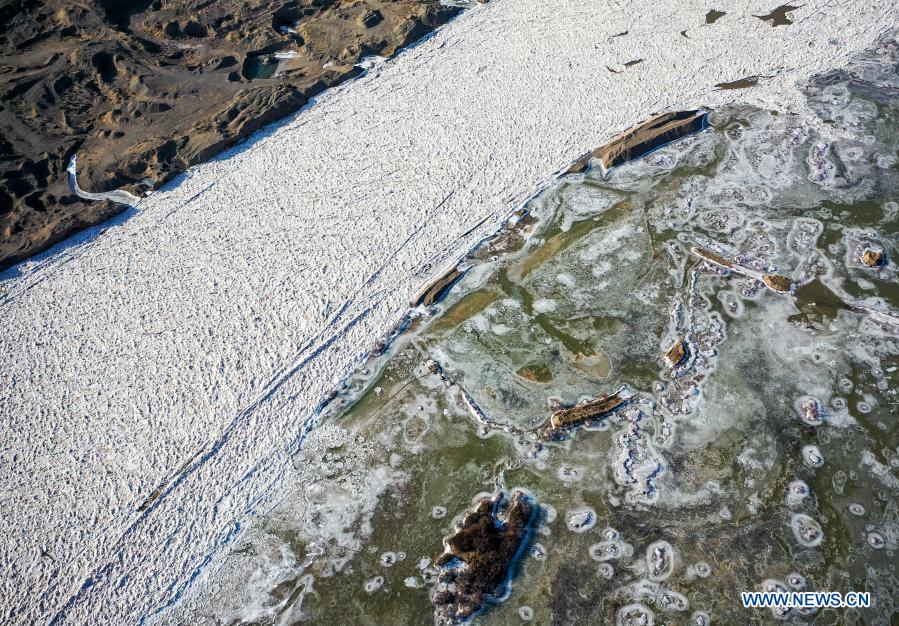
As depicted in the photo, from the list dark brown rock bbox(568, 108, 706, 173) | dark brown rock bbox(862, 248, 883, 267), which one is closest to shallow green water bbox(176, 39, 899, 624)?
dark brown rock bbox(862, 248, 883, 267)

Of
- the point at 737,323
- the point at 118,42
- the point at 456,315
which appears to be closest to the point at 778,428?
the point at 737,323

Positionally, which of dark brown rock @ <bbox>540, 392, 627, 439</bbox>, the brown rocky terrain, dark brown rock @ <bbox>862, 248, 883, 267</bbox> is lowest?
dark brown rock @ <bbox>862, 248, 883, 267</bbox>

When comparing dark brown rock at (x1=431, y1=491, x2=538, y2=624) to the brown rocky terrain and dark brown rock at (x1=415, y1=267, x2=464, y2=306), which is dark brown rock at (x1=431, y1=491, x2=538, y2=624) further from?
the brown rocky terrain

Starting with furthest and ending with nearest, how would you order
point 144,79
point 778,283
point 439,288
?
point 144,79
point 439,288
point 778,283

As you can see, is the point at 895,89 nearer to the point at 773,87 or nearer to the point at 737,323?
the point at 773,87

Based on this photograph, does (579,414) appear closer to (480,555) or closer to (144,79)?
(480,555)

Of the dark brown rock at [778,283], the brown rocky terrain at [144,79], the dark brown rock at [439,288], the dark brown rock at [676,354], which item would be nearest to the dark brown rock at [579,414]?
the dark brown rock at [676,354]

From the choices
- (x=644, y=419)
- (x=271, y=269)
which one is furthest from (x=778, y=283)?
(x=271, y=269)
